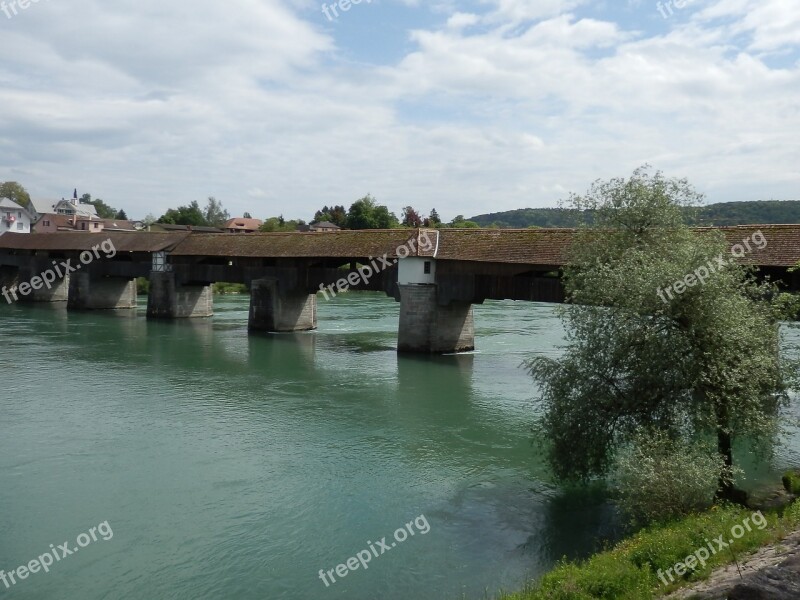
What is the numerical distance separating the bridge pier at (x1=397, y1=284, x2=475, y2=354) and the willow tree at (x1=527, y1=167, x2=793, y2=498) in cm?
1192

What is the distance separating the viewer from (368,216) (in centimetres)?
6912

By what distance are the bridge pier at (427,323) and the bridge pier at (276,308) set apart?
6.52m

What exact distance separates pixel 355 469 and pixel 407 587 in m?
3.88

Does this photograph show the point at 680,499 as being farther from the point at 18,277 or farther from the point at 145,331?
the point at 18,277

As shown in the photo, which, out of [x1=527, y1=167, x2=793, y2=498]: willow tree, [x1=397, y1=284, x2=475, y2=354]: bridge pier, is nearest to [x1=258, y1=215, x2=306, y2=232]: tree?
[x1=397, y1=284, x2=475, y2=354]: bridge pier

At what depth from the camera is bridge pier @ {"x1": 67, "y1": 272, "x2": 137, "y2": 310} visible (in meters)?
33.5

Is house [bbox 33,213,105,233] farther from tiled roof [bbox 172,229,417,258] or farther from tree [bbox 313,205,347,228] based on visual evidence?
tiled roof [bbox 172,229,417,258]

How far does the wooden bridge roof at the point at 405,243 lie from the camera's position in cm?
1467

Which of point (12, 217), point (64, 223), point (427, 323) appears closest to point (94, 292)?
point (427, 323)

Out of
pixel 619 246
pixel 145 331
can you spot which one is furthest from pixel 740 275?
pixel 145 331

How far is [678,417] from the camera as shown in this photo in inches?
337

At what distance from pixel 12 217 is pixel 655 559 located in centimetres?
6896

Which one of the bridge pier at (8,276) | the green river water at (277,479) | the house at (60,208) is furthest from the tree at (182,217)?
the green river water at (277,479)

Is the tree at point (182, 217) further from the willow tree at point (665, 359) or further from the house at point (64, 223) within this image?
the willow tree at point (665, 359)
